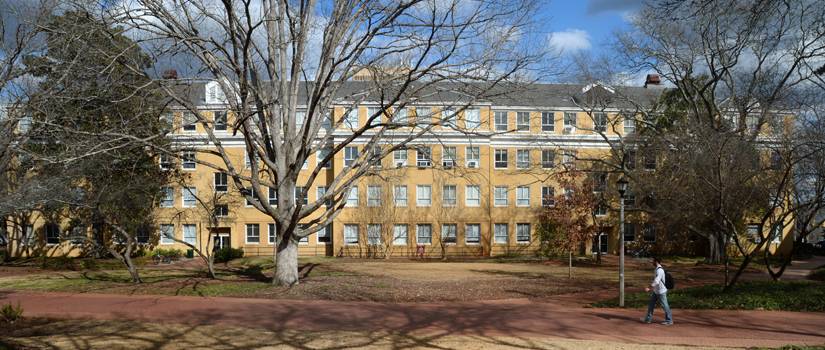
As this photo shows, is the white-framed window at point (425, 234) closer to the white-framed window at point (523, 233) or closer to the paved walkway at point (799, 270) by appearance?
the white-framed window at point (523, 233)

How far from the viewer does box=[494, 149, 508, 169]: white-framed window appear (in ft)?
147

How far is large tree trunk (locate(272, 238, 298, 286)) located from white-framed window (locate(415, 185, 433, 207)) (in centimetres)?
2212

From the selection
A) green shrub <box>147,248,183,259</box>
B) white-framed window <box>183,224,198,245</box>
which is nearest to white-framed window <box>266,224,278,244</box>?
white-framed window <box>183,224,198,245</box>

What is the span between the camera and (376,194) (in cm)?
4278

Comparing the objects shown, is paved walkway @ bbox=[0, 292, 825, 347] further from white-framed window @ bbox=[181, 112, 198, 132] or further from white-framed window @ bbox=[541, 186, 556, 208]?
white-framed window @ bbox=[541, 186, 556, 208]

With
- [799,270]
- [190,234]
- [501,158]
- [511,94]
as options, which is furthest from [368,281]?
[190,234]

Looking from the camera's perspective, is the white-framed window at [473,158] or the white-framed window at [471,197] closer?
the white-framed window at [473,158]

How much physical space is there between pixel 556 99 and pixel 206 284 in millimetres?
30122

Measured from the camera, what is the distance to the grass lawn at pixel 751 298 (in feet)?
54.6

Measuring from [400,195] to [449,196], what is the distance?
3460 mm

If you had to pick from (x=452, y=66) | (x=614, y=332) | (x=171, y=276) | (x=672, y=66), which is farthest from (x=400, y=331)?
(x=672, y=66)

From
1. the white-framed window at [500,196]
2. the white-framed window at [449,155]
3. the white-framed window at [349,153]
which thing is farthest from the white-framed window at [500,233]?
the white-framed window at [349,153]

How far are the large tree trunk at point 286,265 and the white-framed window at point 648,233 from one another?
3040 centimetres

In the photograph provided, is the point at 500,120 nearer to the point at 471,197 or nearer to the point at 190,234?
the point at 471,197
